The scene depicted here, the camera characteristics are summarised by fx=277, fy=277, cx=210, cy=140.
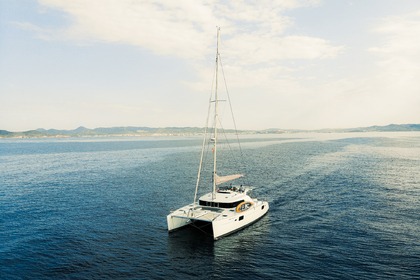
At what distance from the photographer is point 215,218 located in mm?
32812

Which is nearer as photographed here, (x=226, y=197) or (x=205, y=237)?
(x=205, y=237)

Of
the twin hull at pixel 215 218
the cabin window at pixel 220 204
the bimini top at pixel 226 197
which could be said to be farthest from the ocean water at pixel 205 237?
the bimini top at pixel 226 197

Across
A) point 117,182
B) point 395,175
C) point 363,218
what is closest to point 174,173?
point 117,182

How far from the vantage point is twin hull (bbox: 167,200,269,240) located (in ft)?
106

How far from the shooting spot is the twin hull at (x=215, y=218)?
106 feet

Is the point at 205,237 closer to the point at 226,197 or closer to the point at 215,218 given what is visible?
the point at 215,218

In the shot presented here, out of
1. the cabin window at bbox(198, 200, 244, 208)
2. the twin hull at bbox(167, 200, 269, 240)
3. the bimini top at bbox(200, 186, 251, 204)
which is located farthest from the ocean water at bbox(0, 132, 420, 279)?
the bimini top at bbox(200, 186, 251, 204)

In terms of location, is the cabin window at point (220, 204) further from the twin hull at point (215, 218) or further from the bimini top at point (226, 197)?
the twin hull at point (215, 218)

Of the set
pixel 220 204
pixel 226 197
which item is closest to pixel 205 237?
pixel 220 204

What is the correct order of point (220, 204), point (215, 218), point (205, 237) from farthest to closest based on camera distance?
1. point (220, 204)
2. point (205, 237)
3. point (215, 218)

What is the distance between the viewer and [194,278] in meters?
24.4

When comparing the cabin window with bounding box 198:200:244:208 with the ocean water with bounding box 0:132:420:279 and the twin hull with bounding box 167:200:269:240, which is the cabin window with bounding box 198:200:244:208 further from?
the ocean water with bounding box 0:132:420:279

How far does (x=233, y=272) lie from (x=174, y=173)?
53278mm

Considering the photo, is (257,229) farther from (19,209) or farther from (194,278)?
(19,209)
